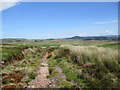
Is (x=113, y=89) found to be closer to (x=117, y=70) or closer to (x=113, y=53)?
(x=117, y=70)

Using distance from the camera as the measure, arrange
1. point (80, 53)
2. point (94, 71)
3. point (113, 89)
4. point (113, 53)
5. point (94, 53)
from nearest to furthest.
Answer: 1. point (113, 89)
2. point (94, 71)
3. point (113, 53)
4. point (94, 53)
5. point (80, 53)

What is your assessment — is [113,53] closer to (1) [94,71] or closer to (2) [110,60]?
(2) [110,60]

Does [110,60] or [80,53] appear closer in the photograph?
[110,60]

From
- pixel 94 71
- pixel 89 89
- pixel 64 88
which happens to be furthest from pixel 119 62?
pixel 64 88

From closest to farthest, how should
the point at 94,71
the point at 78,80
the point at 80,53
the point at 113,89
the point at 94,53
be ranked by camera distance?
1. the point at 113,89
2. the point at 78,80
3. the point at 94,71
4. the point at 94,53
5. the point at 80,53

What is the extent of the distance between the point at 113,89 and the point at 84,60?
1160 cm

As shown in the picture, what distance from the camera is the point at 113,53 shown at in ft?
55.8

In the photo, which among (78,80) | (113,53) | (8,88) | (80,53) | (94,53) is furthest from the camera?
(80,53)

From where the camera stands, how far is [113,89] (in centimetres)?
1082

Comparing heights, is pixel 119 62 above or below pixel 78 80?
above

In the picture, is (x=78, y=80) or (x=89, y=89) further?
(x=78, y=80)

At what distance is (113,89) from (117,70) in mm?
4524

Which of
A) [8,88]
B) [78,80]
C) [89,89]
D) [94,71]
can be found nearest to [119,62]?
[94,71]

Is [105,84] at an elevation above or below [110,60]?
below
